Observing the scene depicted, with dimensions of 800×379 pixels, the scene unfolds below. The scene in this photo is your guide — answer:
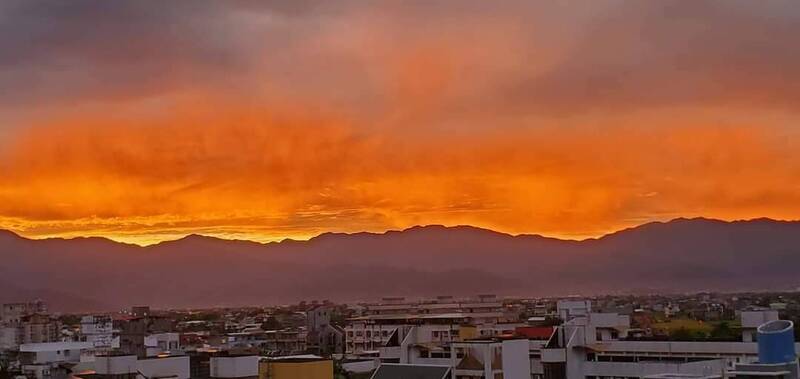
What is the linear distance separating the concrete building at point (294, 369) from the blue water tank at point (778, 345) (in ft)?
35.3

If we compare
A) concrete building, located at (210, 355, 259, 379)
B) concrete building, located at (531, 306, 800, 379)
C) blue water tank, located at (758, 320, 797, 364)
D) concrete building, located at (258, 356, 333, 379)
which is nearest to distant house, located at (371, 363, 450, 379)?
concrete building, located at (531, 306, 800, 379)

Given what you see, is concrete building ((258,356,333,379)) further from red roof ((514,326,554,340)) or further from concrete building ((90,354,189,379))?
red roof ((514,326,554,340))

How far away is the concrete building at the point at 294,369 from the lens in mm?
23203

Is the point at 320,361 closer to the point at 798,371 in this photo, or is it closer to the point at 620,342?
the point at 798,371

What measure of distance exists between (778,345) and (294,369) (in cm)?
1135

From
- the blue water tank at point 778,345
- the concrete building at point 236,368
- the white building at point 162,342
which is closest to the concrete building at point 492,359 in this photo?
the concrete building at point 236,368

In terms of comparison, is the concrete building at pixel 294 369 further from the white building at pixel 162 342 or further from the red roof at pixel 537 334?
the white building at pixel 162 342

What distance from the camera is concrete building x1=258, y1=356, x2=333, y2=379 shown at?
23.2m

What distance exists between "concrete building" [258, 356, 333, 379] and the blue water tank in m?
10.8

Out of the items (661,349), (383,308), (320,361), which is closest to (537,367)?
(661,349)

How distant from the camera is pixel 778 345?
1588cm

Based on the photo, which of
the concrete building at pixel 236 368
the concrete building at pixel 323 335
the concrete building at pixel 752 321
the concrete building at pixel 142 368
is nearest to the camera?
the concrete building at pixel 236 368

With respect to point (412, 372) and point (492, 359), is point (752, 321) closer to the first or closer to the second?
point (492, 359)

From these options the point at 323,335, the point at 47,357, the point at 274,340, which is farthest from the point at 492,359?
the point at 323,335
